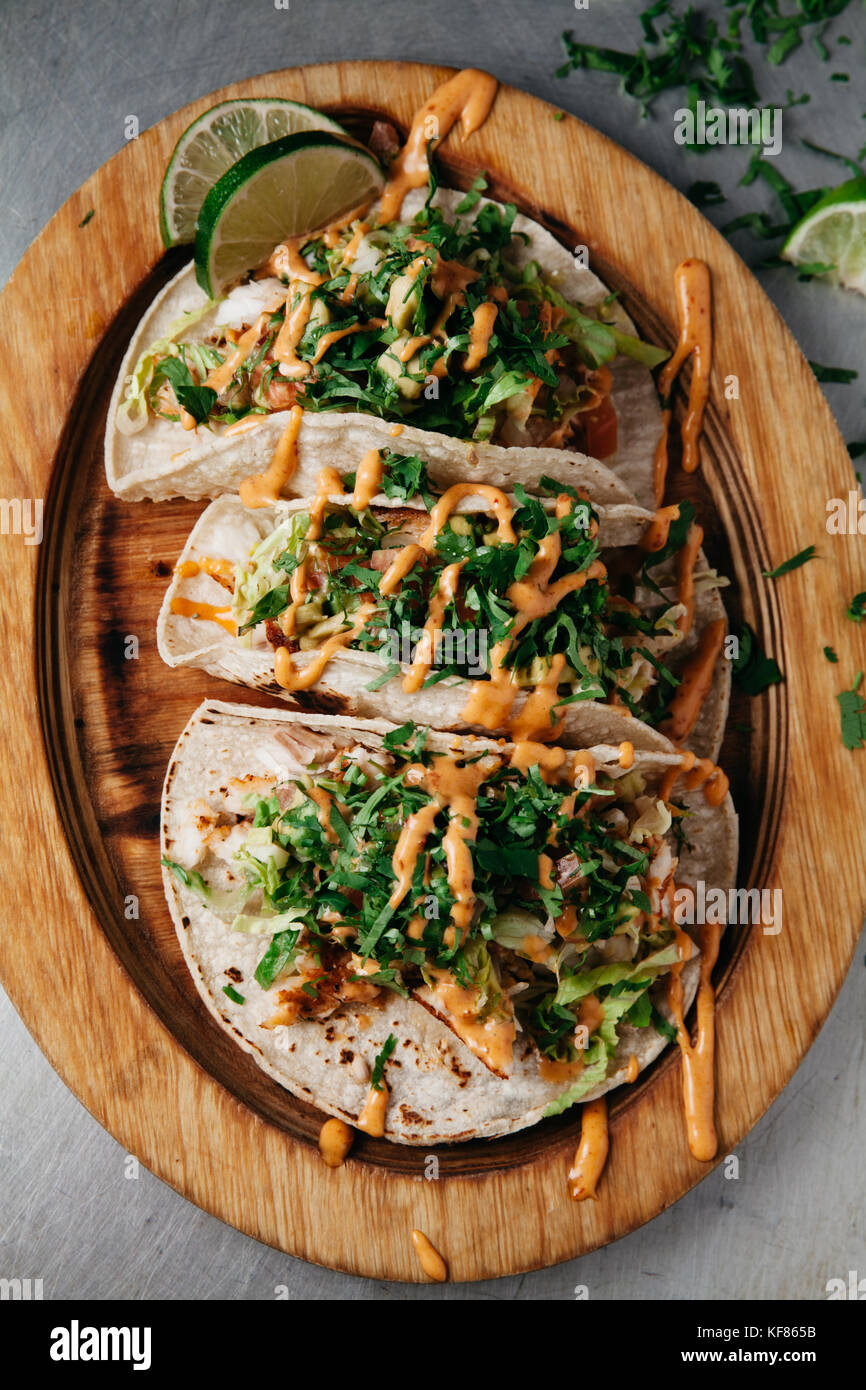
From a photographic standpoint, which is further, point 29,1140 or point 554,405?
point 29,1140

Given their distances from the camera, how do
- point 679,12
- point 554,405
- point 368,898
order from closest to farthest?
1. point 368,898
2. point 554,405
3. point 679,12

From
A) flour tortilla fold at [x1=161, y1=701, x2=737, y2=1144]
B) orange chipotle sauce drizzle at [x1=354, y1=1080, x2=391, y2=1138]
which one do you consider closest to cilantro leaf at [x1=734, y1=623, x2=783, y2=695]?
flour tortilla fold at [x1=161, y1=701, x2=737, y2=1144]

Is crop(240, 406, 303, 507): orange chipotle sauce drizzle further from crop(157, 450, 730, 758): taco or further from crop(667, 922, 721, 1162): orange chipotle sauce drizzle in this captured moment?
crop(667, 922, 721, 1162): orange chipotle sauce drizzle

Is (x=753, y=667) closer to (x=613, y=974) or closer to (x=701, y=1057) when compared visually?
(x=613, y=974)
